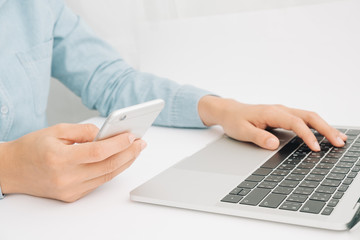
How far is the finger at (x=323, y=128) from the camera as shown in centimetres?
71

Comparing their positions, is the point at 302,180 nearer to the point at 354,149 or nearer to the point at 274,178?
the point at 274,178

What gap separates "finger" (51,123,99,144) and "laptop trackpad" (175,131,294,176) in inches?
5.6

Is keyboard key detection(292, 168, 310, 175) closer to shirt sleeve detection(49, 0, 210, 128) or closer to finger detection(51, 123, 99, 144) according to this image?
finger detection(51, 123, 99, 144)

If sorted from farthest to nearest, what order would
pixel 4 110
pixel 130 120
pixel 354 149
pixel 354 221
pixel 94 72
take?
pixel 94 72 < pixel 4 110 < pixel 354 149 < pixel 130 120 < pixel 354 221

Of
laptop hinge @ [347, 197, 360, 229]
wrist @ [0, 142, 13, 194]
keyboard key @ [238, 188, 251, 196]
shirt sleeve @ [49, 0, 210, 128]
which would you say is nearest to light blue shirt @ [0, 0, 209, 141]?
shirt sleeve @ [49, 0, 210, 128]

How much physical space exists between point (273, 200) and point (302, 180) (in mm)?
75

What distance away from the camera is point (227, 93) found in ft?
3.59

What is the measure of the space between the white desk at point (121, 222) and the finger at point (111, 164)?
0.04 meters

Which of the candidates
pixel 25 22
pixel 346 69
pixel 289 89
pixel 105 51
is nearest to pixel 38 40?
pixel 25 22

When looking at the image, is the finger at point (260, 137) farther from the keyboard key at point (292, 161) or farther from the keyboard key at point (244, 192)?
the keyboard key at point (244, 192)

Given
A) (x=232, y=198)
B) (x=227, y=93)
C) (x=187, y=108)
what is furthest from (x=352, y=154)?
(x=227, y=93)

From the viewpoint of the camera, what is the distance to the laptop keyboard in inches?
20.1

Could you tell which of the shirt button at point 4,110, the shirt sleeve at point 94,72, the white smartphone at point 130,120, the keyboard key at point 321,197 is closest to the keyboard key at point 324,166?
the keyboard key at point 321,197

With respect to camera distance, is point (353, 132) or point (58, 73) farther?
point (58, 73)
